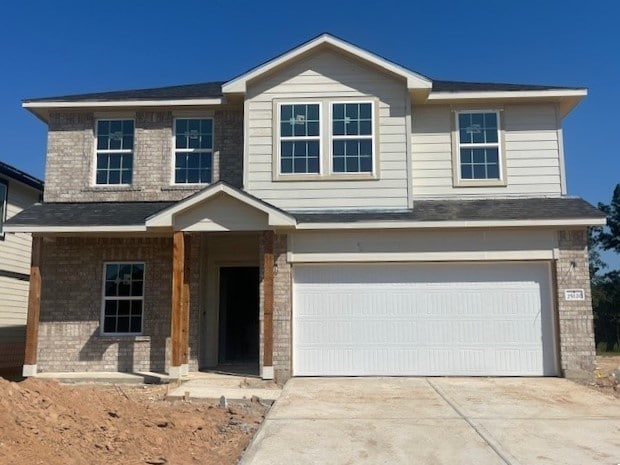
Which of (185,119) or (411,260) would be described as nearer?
(411,260)

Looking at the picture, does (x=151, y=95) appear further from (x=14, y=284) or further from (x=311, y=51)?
(x=14, y=284)

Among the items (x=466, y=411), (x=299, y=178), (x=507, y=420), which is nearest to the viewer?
(x=507, y=420)

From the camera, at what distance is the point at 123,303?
1380 centimetres

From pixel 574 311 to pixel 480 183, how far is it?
339 centimetres

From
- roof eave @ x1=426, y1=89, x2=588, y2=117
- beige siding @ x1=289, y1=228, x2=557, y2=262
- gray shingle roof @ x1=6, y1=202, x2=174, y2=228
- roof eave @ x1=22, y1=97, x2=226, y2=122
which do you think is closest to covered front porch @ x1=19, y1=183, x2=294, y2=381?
gray shingle roof @ x1=6, y1=202, x2=174, y2=228

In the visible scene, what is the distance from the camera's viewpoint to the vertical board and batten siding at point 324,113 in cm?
1331

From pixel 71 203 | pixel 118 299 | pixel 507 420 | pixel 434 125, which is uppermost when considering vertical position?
pixel 434 125

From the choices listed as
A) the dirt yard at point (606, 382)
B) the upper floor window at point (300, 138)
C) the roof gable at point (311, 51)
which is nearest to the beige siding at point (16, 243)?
the roof gable at point (311, 51)

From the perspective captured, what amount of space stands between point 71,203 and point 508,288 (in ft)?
32.5

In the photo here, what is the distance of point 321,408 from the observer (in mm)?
9500

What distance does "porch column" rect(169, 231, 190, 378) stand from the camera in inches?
473

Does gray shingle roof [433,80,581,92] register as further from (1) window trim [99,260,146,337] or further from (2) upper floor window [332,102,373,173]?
(1) window trim [99,260,146,337]

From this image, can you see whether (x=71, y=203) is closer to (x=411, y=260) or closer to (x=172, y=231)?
(x=172, y=231)

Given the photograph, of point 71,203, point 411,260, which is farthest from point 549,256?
point 71,203
